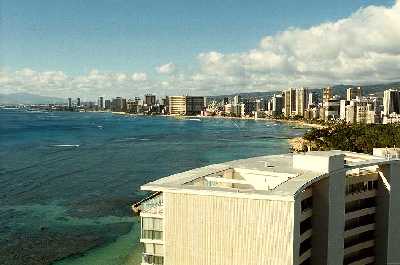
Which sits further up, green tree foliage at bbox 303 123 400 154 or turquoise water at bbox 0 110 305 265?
green tree foliage at bbox 303 123 400 154

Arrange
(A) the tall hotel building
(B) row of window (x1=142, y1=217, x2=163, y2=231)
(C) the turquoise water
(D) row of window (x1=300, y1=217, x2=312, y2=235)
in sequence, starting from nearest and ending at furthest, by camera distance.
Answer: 1. (A) the tall hotel building
2. (B) row of window (x1=142, y1=217, x2=163, y2=231)
3. (D) row of window (x1=300, y1=217, x2=312, y2=235)
4. (C) the turquoise water

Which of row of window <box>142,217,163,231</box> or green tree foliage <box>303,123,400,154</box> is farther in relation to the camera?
green tree foliage <box>303,123,400,154</box>

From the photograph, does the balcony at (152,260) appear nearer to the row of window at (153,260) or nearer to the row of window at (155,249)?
the row of window at (153,260)

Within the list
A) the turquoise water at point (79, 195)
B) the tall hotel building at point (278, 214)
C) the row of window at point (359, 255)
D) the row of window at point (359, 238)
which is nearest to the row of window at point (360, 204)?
the tall hotel building at point (278, 214)

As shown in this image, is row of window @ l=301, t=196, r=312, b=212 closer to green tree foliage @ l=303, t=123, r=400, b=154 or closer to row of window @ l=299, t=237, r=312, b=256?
row of window @ l=299, t=237, r=312, b=256

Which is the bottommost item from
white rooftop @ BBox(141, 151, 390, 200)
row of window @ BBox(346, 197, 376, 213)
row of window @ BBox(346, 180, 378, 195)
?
row of window @ BBox(346, 197, 376, 213)

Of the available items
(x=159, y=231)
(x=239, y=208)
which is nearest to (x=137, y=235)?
(x=159, y=231)

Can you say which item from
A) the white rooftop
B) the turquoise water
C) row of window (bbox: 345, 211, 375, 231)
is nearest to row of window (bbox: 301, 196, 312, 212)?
the white rooftop

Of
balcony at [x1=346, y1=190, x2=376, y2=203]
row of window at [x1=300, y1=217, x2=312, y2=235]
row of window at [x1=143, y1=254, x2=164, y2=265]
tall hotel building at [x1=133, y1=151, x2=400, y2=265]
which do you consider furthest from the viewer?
balcony at [x1=346, y1=190, x2=376, y2=203]

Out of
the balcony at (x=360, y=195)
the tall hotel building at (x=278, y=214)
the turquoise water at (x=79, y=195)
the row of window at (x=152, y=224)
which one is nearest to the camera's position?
the tall hotel building at (x=278, y=214)
